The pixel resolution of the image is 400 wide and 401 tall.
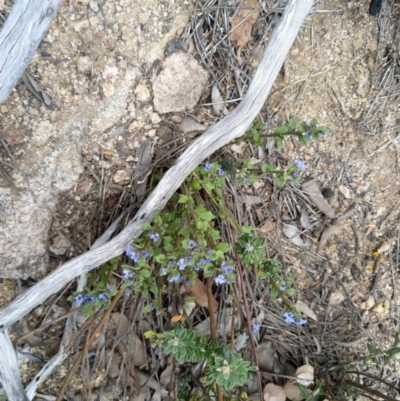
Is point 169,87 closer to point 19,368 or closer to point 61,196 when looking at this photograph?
point 61,196

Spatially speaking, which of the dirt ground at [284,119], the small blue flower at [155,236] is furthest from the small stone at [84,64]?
the small blue flower at [155,236]

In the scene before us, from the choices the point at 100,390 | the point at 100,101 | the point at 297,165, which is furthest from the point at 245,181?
the point at 100,390

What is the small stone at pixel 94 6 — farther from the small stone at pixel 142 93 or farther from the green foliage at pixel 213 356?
the green foliage at pixel 213 356

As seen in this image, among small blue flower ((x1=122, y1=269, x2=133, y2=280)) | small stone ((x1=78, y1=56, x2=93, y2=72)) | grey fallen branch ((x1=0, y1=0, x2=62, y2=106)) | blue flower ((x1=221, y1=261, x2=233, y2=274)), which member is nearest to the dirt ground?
small stone ((x1=78, y1=56, x2=93, y2=72))

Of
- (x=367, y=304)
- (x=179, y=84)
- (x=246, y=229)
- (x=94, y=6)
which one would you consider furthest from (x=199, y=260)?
(x=367, y=304)

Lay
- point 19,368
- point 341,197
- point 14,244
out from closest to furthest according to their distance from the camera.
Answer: point 14,244 → point 19,368 → point 341,197
